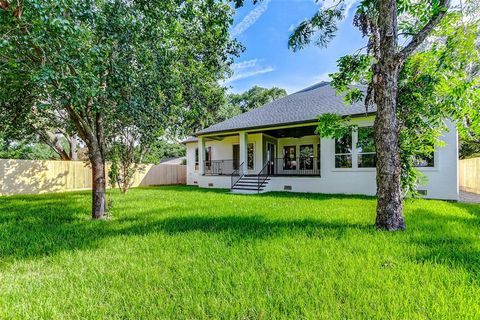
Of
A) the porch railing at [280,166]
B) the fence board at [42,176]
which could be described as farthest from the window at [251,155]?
the fence board at [42,176]

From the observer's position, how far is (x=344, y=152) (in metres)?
10.7

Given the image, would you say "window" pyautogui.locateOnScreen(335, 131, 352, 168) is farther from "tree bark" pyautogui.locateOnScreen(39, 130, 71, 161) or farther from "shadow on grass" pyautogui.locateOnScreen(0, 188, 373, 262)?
"tree bark" pyautogui.locateOnScreen(39, 130, 71, 161)

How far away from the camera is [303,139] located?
49.0 feet

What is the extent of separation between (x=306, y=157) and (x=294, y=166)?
1140 mm

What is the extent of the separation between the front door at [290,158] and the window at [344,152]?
15.1ft

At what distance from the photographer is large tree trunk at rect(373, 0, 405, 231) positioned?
4.65 meters

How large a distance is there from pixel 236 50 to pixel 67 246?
6027mm

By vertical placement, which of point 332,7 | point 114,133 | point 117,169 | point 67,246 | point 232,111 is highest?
point 232,111

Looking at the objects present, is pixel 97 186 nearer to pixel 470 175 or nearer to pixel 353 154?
pixel 353 154

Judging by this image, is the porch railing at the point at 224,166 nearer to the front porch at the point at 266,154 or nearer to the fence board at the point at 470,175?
the front porch at the point at 266,154

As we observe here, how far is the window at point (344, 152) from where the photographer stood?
10.6 meters

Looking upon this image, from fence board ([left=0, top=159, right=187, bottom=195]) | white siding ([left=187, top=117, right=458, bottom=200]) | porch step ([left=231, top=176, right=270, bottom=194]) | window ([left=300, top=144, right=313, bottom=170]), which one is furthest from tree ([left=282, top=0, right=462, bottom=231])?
fence board ([left=0, top=159, right=187, bottom=195])

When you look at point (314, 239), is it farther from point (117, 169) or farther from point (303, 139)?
point (303, 139)

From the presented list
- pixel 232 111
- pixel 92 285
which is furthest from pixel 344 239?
pixel 232 111
